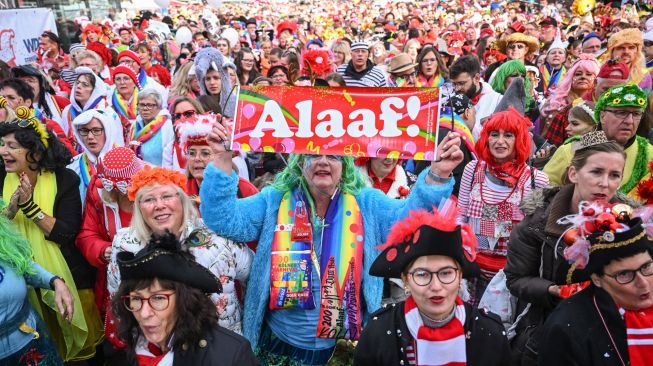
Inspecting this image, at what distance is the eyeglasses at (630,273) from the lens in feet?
7.31

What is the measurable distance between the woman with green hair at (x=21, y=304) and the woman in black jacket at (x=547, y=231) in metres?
2.44

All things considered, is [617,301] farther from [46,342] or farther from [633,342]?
[46,342]

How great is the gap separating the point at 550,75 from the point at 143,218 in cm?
774

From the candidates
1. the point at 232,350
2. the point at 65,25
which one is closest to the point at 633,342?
the point at 232,350

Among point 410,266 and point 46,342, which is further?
point 46,342

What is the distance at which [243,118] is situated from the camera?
9.70ft

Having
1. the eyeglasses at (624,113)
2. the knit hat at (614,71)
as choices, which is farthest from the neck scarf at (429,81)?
the eyeglasses at (624,113)

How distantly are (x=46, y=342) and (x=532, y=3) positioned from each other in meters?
24.3

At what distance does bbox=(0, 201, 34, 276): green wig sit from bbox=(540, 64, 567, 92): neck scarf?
7.11m

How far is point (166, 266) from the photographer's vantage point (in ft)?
7.88

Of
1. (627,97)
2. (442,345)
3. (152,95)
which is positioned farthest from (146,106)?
(442,345)

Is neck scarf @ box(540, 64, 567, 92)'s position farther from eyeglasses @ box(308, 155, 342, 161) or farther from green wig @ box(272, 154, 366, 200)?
eyeglasses @ box(308, 155, 342, 161)

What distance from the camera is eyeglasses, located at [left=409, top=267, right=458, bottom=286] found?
2334mm

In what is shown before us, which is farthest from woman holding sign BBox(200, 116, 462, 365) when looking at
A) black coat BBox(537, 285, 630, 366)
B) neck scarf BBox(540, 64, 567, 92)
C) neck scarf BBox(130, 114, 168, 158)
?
Answer: neck scarf BBox(540, 64, 567, 92)
